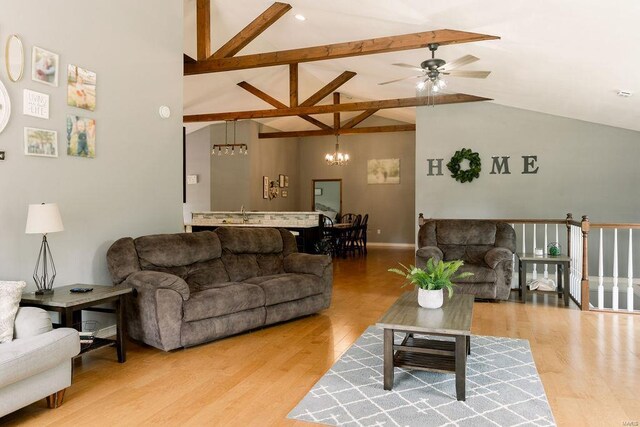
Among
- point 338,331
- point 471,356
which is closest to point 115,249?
point 338,331

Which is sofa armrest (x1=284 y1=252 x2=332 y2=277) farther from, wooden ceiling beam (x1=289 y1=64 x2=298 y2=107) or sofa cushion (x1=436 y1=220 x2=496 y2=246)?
wooden ceiling beam (x1=289 y1=64 x2=298 y2=107)

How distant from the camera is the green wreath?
24.4ft

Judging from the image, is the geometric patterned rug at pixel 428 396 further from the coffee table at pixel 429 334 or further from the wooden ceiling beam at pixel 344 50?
the wooden ceiling beam at pixel 344 50

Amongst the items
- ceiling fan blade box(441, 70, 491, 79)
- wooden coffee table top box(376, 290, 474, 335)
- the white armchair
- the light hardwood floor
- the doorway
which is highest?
ceiling fan blade box(441, 70, 491, 79)

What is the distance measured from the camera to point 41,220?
302 cm

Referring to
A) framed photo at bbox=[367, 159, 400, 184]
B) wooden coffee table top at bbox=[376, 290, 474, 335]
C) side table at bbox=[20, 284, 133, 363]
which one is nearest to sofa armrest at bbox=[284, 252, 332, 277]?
wooden coffee table top at bbox=[376, 290, 474, 335]

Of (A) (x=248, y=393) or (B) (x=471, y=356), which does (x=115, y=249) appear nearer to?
(A) (x=248, y=393)

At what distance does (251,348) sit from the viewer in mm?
3688

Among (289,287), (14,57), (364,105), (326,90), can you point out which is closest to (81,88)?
(14,57)

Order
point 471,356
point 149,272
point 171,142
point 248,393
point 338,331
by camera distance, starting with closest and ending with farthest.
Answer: point 248,393
point 471,356
point 149,272
point 338,331
point 171,142

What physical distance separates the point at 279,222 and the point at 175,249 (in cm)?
423

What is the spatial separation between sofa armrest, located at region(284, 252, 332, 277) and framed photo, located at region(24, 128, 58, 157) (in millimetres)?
2466

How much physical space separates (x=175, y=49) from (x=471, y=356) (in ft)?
13.9

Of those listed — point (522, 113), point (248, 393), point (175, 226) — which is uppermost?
point (522, 113)
